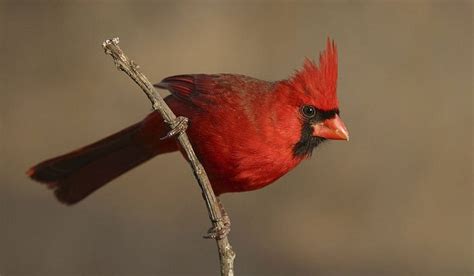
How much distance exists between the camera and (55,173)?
4.21m

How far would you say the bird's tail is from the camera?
4180mm

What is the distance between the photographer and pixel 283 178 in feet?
22.5

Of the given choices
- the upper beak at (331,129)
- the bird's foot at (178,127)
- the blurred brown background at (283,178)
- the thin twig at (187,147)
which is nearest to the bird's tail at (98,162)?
the bird's foot at (178,127)

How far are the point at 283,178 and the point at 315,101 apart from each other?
313cm

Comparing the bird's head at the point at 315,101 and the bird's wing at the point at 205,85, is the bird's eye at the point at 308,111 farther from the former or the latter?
the bird's wing at the point at 205,85

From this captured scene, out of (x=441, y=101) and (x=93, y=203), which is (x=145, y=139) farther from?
(x=441, y=101)

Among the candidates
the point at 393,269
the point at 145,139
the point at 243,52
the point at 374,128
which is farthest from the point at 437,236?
the point at 145,139

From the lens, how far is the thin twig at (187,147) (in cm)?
292

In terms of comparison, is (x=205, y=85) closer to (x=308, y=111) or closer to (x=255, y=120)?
(x=255, y=120)

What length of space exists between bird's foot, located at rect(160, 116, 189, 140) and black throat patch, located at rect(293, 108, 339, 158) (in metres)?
0.51

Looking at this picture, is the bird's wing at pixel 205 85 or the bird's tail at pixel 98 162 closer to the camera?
the bird's wing at pixel 205 85

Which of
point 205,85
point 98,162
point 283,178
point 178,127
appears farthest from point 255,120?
point 283,178

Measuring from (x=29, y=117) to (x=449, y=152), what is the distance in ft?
11.0

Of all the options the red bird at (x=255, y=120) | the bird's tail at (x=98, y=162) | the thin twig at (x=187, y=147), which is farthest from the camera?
the bird's tail at (x=98, y=162)
